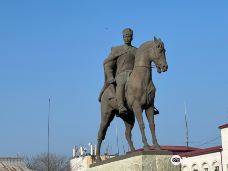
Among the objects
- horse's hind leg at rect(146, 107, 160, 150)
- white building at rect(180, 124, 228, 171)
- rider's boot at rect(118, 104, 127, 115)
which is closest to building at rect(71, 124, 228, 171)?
white building at rect(180, 124, 228, 171)

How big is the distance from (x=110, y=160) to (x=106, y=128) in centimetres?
179

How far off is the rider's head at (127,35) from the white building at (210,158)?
36.4 m

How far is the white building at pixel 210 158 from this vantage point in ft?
169

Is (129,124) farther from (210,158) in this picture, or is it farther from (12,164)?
(12,164)

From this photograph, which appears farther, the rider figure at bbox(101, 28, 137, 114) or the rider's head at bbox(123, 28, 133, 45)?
the rider's head at bbox(123, 28, 133, 45)

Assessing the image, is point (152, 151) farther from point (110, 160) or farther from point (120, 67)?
point (120, 67)

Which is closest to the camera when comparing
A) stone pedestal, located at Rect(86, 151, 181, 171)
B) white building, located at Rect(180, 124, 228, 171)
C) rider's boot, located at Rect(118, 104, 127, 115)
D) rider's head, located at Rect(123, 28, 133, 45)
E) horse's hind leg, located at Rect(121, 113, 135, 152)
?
stone pedestal, located at Rect(86, 151, 181, 171)

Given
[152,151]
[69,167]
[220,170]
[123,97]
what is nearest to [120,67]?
[123,97]

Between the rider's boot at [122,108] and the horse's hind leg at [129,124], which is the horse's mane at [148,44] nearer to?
the rider's boot at [122,108]

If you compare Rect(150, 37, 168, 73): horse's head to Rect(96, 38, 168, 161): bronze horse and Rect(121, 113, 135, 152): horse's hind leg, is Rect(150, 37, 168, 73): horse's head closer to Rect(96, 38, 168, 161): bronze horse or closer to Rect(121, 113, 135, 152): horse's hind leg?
Rect(96, 38, 168, 161): bronze horse

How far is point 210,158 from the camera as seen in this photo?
2143 inches

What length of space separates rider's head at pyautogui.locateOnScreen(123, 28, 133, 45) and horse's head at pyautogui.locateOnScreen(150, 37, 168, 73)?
184 centimetres

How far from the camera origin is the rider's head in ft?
55.1

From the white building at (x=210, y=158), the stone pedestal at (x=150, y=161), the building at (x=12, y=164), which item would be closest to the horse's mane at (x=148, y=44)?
the stone pedestal at (x=150, y=161)
